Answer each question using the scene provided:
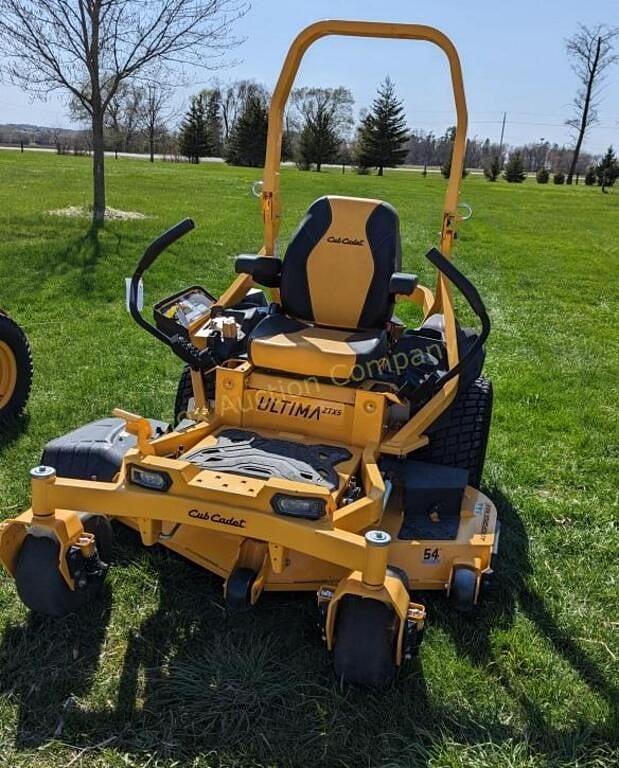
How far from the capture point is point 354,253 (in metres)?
3.90

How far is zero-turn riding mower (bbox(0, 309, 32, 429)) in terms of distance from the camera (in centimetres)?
462

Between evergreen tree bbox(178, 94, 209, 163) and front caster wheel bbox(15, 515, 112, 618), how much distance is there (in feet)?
156

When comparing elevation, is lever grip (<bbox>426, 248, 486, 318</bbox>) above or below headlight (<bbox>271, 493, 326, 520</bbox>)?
above

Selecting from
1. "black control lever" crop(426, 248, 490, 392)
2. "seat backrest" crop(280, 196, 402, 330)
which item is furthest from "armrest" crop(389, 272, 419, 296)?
"black control lever" crop(426, 248, 490, 392)

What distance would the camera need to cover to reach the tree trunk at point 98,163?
474 inches

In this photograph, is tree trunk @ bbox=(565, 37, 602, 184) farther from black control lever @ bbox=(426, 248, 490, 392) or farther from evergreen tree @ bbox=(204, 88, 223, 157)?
black control lever @ bbox=(426, 248, 490, 392)

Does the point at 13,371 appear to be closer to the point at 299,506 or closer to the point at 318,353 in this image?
the point at 318,353

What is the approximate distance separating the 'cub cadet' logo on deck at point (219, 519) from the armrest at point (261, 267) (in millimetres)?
1776

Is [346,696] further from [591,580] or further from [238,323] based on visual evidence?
[238,323]

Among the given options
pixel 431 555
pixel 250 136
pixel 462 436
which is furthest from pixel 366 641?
pixel 250 136

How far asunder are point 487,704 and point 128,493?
1552mm

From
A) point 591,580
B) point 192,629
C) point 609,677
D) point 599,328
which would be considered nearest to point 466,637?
point 609,677

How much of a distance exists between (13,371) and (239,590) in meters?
2.66

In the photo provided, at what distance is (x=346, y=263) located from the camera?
12.8 ft
